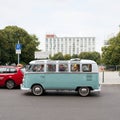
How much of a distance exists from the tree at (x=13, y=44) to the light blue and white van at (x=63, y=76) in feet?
144

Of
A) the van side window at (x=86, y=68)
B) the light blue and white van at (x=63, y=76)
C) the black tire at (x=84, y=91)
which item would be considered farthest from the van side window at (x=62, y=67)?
the black tire at (x=84, y=91)

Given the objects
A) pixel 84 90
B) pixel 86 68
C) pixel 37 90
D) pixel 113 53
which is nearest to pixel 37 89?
pixel 37 90

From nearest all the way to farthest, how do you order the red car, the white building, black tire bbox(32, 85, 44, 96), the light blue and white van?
the light blue and white van < black tire bbox(32, 85, 44, 96) < the red car < the white building

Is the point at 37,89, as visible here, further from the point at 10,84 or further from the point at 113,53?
the point at 113,53

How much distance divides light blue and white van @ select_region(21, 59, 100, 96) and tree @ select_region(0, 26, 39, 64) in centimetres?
4380

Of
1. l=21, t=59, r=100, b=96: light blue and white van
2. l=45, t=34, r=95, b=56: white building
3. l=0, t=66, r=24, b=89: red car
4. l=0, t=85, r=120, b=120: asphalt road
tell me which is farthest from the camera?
l=45, t=34, r=95, b=56: white building

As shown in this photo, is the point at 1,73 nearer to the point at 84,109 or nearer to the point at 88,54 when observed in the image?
the point at 84,109

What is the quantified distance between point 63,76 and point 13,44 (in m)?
50.7

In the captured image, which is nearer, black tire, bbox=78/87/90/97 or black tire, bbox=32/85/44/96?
black tire, bbox=78/87/90/97

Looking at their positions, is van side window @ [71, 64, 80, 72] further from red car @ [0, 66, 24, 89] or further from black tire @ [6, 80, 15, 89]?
black tire @ [6, 80, 15, 89]

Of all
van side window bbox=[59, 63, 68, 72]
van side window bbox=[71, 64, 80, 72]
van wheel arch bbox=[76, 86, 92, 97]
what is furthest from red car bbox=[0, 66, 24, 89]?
van wheel arch bbox=[76, 86, 92, 97]

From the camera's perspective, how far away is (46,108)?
11.0m

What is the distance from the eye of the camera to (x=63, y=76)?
49.5 feet

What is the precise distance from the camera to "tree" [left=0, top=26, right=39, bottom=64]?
5903cm
